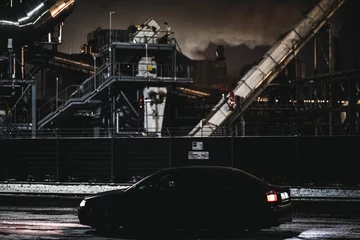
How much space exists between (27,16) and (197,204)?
88.3ft

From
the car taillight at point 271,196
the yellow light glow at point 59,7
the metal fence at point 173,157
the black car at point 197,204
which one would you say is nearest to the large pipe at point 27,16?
the yellow light glow at point 59,7

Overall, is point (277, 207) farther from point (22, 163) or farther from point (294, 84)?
point (294, 84)

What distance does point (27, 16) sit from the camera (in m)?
36.3

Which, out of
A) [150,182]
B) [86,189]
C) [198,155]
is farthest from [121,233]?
[86,189]

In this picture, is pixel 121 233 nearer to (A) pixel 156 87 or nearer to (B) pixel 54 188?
(B) pixel 54 188

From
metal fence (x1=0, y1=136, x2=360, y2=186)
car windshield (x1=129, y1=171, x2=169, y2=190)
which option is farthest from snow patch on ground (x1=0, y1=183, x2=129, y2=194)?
car windshield (x1=129, y1=171, x2=169, y2=190)

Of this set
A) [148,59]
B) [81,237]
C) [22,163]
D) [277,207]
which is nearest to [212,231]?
[277,207]

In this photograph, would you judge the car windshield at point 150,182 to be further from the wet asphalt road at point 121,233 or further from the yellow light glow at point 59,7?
the yellow light glow at point 59,7

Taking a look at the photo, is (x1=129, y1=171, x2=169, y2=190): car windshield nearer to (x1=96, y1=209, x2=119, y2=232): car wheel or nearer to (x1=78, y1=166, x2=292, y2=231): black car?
(x1=78, y1=166, x2=292, y2=231): black car

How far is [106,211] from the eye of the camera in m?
12.9

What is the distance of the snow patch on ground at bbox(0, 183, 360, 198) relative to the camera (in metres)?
22.2

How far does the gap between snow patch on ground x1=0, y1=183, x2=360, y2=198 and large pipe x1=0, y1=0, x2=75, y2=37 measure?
13.0 meters

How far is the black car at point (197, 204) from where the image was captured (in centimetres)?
1252

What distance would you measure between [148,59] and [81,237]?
32.3m
